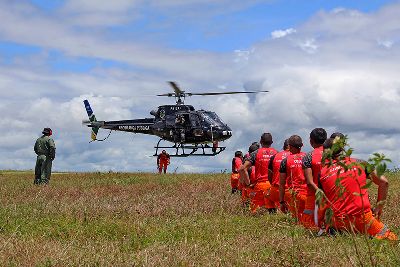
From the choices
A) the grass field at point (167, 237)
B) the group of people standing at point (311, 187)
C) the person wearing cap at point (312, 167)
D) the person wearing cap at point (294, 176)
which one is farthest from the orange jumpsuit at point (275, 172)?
the person wearing cap at point (312, 167)

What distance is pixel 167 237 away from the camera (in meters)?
9.09

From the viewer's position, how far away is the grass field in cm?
680

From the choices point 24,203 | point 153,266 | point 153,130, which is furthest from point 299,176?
point 153,130

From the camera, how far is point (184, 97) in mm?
37562

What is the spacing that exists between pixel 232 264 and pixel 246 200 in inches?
284

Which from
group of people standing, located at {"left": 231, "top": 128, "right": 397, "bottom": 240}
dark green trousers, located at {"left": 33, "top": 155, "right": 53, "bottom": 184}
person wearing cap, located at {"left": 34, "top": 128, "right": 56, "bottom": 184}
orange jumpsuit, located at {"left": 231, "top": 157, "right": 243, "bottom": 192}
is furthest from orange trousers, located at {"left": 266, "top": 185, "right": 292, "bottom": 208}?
dark green trousers, located at {"left": 33, "top": 155, "right": 53, "bottom": 184}

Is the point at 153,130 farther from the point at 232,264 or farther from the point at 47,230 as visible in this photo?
the point at 232,264

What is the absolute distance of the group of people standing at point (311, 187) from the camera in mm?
8367

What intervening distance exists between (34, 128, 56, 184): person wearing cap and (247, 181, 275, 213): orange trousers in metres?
10.7

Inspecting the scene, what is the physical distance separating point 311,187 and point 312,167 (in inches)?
19.0

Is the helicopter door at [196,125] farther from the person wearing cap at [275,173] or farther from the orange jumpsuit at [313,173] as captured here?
the orange jumpsuit at [313,173]

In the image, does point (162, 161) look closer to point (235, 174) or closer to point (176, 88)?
point (176, 88)

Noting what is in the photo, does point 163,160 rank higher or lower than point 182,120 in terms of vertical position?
lower

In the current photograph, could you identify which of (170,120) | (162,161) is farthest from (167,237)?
(162,161)
